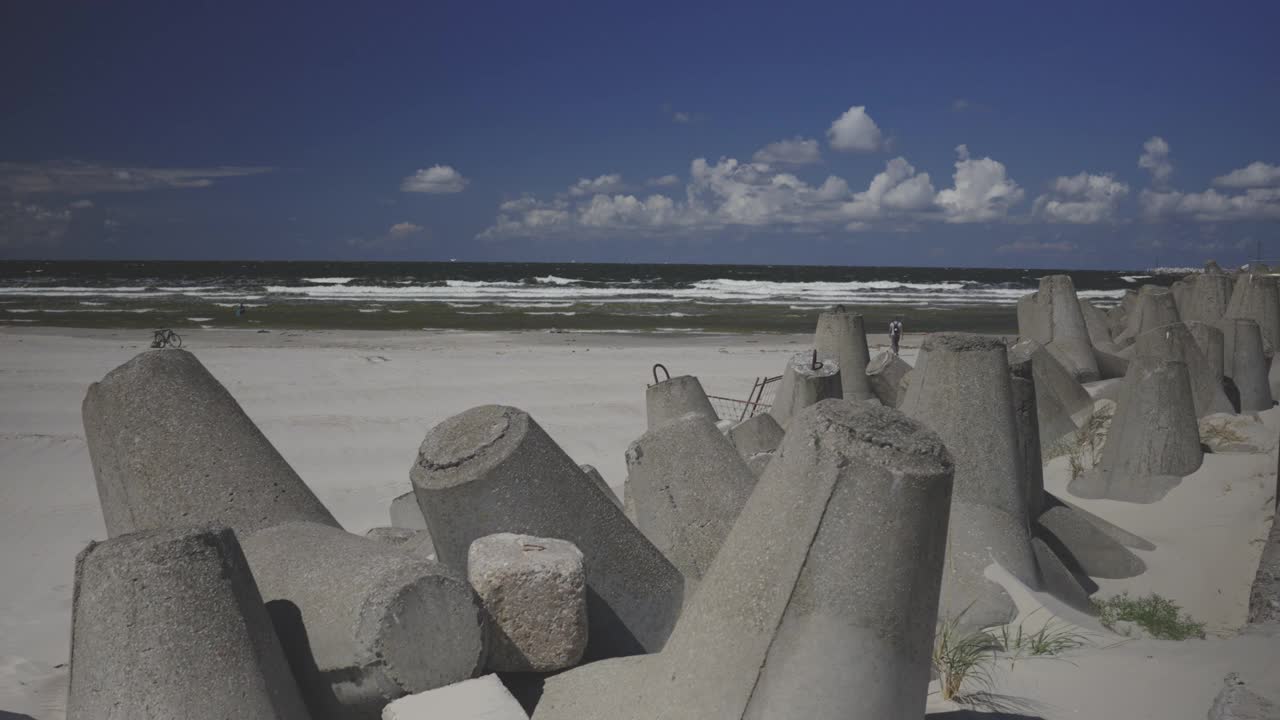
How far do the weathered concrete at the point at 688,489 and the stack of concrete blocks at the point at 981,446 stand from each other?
118 cm

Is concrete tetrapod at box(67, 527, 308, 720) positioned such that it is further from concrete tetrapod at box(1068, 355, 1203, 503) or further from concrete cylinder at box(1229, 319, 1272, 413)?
concrete cylinder at box(1229, 319, 1272, 413)

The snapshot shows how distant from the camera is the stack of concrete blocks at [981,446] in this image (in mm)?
4820

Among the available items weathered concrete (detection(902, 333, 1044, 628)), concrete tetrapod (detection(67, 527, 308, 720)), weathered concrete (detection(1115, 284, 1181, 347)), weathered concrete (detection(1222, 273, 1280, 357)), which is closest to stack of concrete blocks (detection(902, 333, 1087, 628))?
weathered concrete (detection(902, 333, 1044, 628))

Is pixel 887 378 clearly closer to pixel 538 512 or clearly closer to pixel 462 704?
pixel 538 512

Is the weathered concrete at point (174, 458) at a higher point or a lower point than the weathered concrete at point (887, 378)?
higher

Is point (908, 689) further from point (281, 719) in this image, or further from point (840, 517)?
point (281, 719)

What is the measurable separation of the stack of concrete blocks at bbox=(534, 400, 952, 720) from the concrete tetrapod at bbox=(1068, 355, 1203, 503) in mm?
5575

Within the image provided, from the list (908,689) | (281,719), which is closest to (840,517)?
(908,689)

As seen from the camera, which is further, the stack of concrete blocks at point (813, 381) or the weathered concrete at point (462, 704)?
the stack of concrete blocks at point (813, 381)

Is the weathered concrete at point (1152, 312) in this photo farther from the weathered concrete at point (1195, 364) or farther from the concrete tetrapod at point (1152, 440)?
the concrete tetrapod at point (1152, 440)

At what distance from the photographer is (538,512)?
3602 mm

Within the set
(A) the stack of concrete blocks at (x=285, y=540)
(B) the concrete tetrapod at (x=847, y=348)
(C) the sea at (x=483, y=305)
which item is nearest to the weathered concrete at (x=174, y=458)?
(A) the stack of concrete blocks at (x=285, y=540)

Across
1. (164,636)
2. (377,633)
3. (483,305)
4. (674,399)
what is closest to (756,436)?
(674,399)

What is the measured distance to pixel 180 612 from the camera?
2.67 meters
